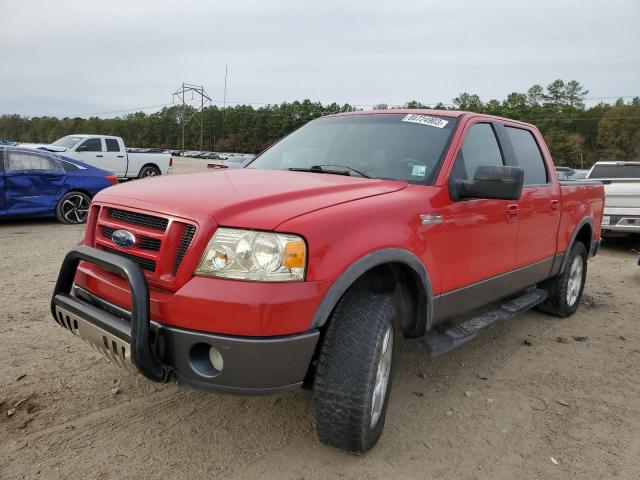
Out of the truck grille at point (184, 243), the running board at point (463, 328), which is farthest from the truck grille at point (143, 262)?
the running board at point (463, 328)

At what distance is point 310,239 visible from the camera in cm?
228

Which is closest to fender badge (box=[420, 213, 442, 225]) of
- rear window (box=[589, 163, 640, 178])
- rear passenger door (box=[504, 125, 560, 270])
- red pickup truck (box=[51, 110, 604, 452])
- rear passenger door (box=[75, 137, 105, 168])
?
red pickup truck (box=[51, 110, 604, 452])

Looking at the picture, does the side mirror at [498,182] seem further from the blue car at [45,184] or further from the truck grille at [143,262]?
the blue car at [45,184]

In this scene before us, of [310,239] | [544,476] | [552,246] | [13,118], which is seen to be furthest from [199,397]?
[13,118]

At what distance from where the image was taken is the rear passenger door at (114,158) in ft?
53.0

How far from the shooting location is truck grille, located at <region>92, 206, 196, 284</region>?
2.33 metres

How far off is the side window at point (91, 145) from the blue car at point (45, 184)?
651 cm

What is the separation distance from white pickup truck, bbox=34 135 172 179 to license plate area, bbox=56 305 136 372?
1320cm

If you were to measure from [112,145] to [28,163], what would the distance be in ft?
24.9

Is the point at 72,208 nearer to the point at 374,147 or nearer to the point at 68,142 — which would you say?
the point at 68,142

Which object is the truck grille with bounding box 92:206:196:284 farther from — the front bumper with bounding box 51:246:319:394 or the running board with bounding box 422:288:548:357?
the running board with bounding box 422:288:548:357

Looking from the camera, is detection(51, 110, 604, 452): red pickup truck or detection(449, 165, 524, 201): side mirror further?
detection(449, 165, 524, 201): side mirror

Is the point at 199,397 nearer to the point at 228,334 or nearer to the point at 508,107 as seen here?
the point at 228,334

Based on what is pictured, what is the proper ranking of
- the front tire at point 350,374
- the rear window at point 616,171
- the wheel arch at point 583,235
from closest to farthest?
the front tire at point 350,374
the wheel arch at point 583,235
the rear window at point 616,171
